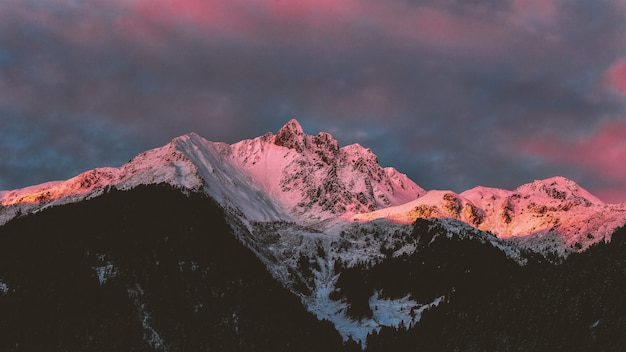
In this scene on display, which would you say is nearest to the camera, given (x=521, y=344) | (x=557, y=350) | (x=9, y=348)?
(x=9, y=348)

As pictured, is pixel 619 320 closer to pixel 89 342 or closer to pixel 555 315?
pixel 555 315

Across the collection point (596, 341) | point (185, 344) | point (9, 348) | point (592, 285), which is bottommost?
point (596, 341)

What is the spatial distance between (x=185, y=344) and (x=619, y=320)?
135 meters

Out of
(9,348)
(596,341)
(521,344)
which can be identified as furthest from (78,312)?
(596,341)

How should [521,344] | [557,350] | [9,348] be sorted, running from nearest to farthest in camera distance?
[9,348], [557,350], [521,344]

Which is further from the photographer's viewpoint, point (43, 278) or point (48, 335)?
point (43, 278)

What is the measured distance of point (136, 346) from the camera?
611 feet

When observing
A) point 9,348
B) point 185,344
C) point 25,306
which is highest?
point 25,306

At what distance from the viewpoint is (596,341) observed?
175 m

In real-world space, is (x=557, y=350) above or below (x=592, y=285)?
below

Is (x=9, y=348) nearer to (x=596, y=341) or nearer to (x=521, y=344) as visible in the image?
(x=521, y=344)

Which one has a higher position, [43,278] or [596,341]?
[43,278]

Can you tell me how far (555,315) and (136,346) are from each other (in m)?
136

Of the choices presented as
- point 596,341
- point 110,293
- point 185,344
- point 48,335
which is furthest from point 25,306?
point 596,341
